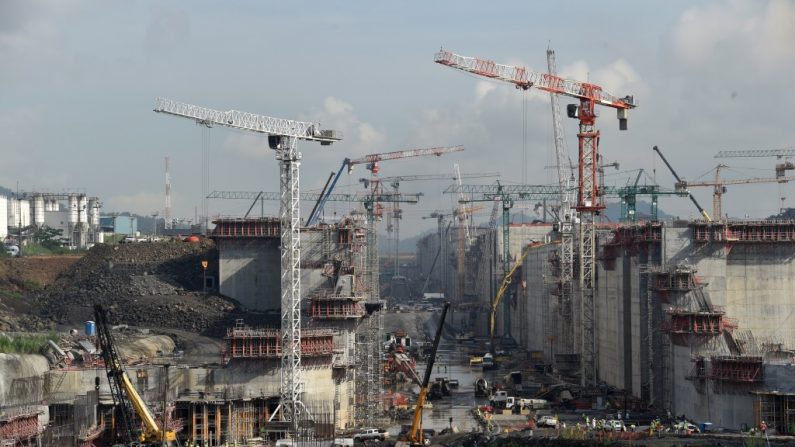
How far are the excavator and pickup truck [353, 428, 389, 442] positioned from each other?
14.2 metres

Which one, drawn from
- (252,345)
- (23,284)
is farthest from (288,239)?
(23,284)

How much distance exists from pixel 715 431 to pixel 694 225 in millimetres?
23907

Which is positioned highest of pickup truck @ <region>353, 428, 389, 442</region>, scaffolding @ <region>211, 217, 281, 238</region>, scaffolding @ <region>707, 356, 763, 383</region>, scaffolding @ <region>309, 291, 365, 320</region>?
scaffolding @ <region>211, 217, 281, 238</region>

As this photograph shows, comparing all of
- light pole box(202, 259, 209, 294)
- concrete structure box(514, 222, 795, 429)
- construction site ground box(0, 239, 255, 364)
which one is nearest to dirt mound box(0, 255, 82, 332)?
construction site ground box(0, 239, 255, 364)

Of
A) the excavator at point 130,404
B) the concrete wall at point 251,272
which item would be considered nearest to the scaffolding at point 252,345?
the excavator at point 130,404

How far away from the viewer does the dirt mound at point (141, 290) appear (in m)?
139

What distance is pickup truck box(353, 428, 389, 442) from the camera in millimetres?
102875

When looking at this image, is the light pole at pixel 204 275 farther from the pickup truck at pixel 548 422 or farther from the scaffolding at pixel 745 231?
the scaffolding at pixel 745 231

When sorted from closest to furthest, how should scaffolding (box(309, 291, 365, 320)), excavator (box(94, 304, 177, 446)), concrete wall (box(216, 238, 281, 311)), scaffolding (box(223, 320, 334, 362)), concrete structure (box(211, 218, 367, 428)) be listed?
excavator (box(94, 304, 177, 446)) < scaffolding (box(223, 320, 334, 362)) < concrete structure (box(211, 218, 367, 428)) < scaffolding (box(309, 291, 365, 320)) < concrete wall (box(216, 238, 281, 311))

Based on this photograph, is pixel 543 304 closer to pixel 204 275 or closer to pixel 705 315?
pixel 204 275

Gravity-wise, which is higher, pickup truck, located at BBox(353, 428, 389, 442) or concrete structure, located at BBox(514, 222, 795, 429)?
concrete structure, located at BBox(514, 222, 795, 429)

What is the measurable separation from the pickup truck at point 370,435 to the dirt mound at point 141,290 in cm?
3538

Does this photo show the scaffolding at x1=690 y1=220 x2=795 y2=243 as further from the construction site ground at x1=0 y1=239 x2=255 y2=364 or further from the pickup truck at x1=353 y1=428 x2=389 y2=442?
the construction site ground at x1=0 y1=239 x2=255 y2=364

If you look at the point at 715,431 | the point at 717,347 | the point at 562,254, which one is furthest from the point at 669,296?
the point at 562,254
